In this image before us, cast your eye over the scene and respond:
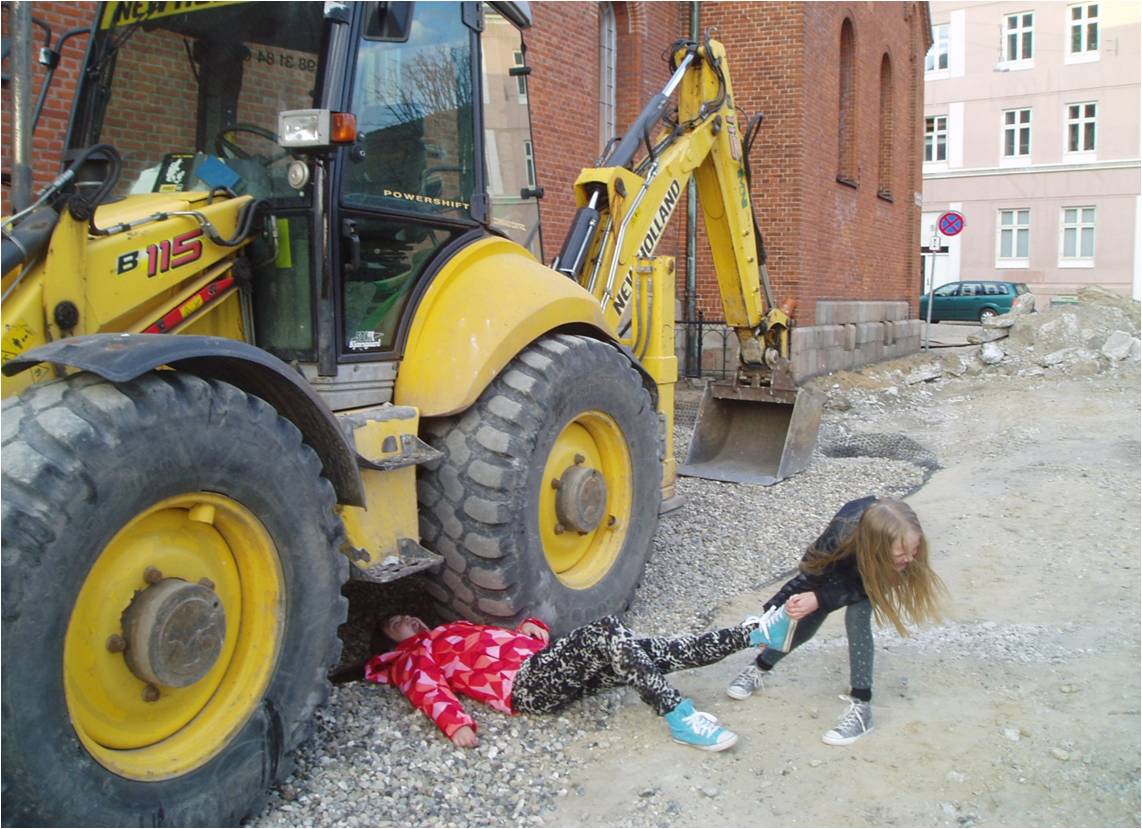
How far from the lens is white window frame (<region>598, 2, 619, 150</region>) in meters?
13.2

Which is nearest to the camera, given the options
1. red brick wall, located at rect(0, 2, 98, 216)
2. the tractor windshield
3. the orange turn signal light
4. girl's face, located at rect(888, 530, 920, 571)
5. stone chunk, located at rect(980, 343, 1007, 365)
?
the orange turn signal light

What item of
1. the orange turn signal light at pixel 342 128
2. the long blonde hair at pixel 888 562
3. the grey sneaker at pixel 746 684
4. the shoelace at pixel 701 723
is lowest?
the grey sneaker at pixel 746 684

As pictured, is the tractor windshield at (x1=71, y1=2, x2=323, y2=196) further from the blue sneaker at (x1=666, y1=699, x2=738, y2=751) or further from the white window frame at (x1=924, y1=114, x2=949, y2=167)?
the white window frame at (x1=924, y1=114, x2=949, y2=167)

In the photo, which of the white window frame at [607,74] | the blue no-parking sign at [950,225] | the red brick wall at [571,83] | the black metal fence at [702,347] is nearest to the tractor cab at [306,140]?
the red brick wall at [571,83]

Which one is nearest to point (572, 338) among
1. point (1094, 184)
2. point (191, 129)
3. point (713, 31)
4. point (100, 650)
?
point (191, 129)

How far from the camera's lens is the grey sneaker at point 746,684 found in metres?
4.21

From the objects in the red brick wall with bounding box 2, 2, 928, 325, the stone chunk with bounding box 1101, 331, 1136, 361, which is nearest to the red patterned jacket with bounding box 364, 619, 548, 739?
the red brick wall with bounding box 2, 2, 928, 325

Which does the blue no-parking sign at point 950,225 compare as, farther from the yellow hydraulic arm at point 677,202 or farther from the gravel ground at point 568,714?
the yellow hydraulic arm at point 677,202

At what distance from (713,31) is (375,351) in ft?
38.4

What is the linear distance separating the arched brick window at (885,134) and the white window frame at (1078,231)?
19600 mm

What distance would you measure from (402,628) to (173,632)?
146cm

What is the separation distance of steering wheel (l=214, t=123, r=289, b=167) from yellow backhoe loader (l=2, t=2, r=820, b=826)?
0.04 ft

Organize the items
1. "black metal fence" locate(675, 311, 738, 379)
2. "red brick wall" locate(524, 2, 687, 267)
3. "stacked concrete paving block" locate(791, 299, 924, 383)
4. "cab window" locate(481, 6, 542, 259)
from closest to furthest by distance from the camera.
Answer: "cab window" locate(481, 6, 542, 259), "red brick wall" locate(524, 2, 687, 267), "black metal fence" locate(675, 311, 738, 379), "stacked concrete paving block" locate(791, 299, 924, 383)

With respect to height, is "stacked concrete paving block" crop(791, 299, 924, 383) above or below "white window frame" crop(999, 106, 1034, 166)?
below
